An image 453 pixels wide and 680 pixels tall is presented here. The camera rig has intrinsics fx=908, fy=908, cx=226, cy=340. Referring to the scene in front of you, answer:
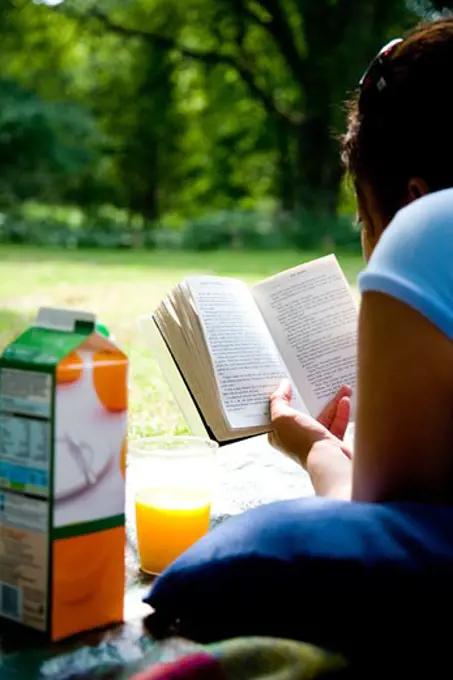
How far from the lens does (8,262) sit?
6738 mm

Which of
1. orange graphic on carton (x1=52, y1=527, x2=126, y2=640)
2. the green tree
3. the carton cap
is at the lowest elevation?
orange graphic on carton (x1=52, y1=527, x2=126, y2=640)

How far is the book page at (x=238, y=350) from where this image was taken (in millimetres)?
926

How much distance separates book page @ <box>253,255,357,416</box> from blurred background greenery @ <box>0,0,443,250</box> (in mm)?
7597

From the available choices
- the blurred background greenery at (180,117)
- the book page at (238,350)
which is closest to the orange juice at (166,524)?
the book page at (238,350)

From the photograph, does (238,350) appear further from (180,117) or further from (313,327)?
(180,117)

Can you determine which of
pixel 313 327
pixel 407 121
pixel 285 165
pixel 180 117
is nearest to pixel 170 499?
pixel 313 327

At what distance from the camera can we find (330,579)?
0.67 m

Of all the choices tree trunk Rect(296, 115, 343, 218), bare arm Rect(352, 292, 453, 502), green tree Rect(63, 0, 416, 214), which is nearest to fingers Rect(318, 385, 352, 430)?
bare arm Rect(352, 292, 453, 502)

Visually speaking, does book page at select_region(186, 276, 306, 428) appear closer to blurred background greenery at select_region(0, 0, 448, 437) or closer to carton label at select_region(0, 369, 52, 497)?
carton label at select_region(0, 369, 52, 497)

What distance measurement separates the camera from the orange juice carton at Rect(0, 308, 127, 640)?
0.65m

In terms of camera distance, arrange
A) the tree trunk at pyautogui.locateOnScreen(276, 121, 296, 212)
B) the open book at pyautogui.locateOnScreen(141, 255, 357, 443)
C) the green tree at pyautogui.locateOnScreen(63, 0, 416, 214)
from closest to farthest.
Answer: the open book at pyautogui.locateOnScreen(141, 255, 357, 443) < the green tree at pyautogui.locateOnScreen(63, 0, 416, 214) < the tree trunk at pyautogui.locateOnScreen(276, 121, 296, 212)

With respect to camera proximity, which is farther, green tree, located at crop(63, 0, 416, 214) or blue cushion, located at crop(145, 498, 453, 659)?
green tree, located at crop(63, 0, 416, 214)

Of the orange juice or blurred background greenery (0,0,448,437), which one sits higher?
blurred background greenery (0,0,448,437)

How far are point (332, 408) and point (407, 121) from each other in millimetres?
356
